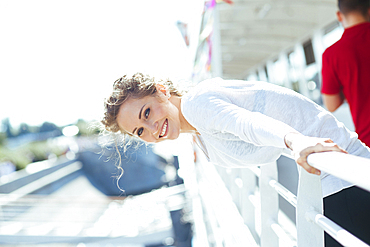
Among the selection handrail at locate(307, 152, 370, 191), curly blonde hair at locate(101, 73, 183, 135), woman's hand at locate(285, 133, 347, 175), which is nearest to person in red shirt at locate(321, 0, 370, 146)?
curly blonde hair at locate(101, 73, 183, 135)

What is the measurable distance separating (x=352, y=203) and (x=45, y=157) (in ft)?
76.3

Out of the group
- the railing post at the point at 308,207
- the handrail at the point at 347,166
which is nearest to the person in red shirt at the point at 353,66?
the railing post at the point at 308,207

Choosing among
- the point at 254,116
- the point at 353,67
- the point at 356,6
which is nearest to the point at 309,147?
the point at 254,116

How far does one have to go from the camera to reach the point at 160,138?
66.7 inches

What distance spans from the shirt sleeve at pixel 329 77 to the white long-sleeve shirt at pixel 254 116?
80 centimetres

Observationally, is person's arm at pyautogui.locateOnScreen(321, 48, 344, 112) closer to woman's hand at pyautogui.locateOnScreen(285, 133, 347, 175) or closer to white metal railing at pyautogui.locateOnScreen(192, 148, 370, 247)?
white metal railing at pyautogui.locateOnScreen(192, 148, 370, 247)

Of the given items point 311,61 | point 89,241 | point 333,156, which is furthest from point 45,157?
point 333,156

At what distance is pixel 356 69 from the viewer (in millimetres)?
1713

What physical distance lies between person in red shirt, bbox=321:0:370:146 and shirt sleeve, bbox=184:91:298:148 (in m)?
1.01

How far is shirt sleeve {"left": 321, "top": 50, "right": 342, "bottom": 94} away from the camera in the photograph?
183cm

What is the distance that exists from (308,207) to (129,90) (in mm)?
1179

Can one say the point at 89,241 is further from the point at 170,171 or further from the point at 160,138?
the point at 160,138

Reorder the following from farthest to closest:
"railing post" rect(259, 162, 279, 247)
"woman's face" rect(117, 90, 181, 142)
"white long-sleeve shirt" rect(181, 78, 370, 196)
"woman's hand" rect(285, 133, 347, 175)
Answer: "woman's face" rect(117, 90, 181, 142), "railing post" rect(259, 162, 279, 247), "white long-sleeve shirt" rect(181, 78, 370, 196), "woman's hand" rect(285, 133, 347, 175)

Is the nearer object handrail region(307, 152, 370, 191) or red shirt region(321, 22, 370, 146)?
handrail region(307, 152, 370, 191)
